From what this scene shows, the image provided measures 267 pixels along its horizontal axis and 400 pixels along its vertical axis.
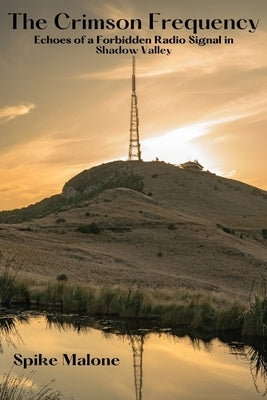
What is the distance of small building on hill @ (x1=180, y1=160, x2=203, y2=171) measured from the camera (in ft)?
381

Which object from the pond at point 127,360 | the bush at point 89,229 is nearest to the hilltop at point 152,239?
the bush at point 89,229

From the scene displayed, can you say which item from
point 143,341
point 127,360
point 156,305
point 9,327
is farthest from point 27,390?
point 156,305

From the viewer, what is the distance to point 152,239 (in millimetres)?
59531

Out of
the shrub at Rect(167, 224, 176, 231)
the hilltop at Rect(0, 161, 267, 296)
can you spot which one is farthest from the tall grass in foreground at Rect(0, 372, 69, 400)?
the shrub at Rect(167, 224, 176, 231)

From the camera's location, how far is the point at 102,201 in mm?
74750

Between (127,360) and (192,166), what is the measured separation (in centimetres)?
10733

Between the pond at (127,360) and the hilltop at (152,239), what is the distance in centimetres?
1068

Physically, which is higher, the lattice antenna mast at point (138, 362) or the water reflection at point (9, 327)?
the water reflection at point (9, 327)

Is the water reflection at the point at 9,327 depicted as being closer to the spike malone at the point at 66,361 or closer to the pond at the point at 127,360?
the pond at the point at 127,360

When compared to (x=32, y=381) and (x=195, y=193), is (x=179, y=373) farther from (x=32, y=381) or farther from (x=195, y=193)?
(x=195, y=193)

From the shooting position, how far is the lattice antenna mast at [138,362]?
9185 mm

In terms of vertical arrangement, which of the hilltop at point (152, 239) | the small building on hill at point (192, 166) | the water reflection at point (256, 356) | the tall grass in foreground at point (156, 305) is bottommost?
the water reflection at point (256, 356)

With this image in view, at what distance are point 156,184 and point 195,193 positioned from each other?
7063mm

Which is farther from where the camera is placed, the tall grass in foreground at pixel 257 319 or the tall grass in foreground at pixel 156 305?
the tall grass in foreground at pixel 156 305
